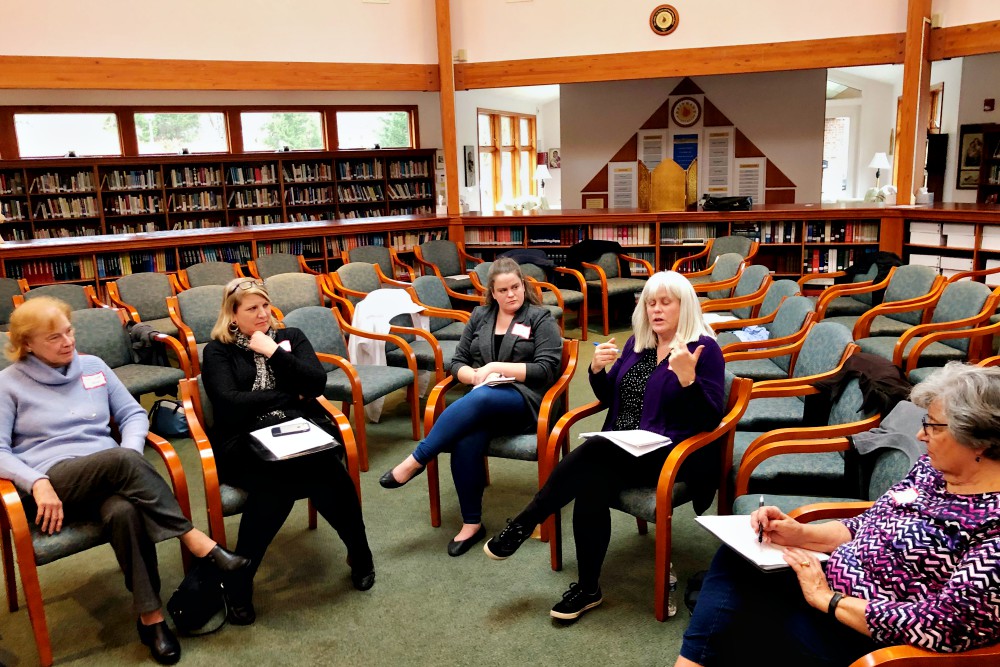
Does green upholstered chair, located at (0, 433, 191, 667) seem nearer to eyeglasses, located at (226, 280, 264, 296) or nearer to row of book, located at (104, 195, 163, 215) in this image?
eyeglasses, located at (226, 280, 264, 296)

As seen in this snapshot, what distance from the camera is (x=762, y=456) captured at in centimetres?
278

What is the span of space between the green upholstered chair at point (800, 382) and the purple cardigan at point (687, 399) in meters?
0.42

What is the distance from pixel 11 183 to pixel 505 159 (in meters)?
8.63

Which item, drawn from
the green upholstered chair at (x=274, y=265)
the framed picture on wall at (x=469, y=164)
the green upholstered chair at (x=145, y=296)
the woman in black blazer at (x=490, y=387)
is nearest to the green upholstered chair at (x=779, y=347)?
the woman in black blazer at (x=490, y=387)

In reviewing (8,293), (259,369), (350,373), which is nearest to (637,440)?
(259,369)

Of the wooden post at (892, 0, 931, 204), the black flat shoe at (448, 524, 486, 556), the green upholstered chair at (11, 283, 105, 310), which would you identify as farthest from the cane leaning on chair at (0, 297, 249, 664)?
the wooden post at (892, 0, 931, 204)

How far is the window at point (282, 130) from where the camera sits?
11.8 metres

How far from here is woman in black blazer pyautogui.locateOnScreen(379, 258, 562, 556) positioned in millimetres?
3371

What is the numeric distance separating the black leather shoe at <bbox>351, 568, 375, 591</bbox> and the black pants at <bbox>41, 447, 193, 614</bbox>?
27.4 inches

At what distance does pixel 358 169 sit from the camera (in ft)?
39.9

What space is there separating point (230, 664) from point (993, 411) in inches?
96.1

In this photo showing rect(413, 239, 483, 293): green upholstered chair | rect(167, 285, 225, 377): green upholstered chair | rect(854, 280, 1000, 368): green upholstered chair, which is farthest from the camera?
rect(413, 239, 483, 293): green upholstered chair


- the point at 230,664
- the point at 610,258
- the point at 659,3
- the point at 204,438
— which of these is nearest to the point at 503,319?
the point at 204,438

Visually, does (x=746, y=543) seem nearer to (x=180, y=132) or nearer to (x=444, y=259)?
(x=444, y=259)
